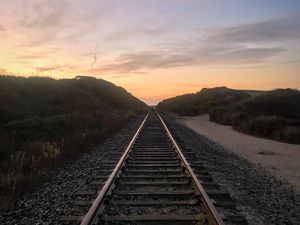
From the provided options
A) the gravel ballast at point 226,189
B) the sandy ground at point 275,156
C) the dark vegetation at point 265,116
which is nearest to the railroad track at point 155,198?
the gravel ballast at point 226,189

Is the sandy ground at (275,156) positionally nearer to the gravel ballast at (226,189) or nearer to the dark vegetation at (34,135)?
the gravel ballast at (226,189)

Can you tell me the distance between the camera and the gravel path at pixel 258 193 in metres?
6.41

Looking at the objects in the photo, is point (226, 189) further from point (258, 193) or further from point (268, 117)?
point (268, 117)

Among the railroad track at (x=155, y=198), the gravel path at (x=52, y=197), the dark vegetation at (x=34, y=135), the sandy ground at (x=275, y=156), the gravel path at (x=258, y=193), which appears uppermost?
the dark vegetation at (x=34, y=135)

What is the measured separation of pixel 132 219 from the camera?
5648 mm

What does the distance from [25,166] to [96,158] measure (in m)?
2.58

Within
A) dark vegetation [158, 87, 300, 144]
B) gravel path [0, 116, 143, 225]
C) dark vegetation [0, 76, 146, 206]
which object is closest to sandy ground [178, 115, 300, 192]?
dark vegetation [158, 87, 300, 144]

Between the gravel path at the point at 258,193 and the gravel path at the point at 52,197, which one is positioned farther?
the gravel path at the point at 258,193

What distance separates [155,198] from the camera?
696 centimetres

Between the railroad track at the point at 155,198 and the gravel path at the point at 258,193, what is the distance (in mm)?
351

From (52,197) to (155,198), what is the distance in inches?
78.0

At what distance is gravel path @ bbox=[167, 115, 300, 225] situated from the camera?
21.0 ft

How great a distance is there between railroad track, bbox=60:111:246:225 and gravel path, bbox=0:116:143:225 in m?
0.37

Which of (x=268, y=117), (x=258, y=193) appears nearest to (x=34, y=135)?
(x=258, y=193)
